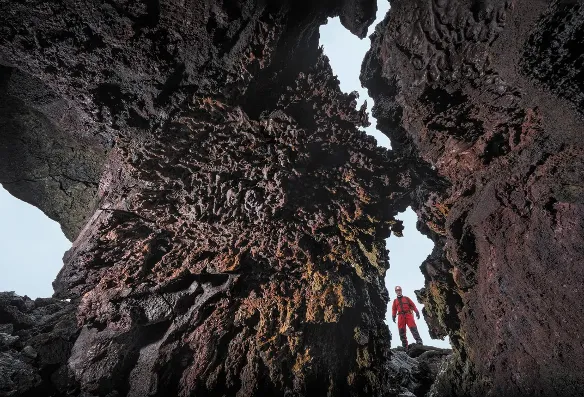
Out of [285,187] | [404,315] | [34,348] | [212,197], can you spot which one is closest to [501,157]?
[285,187]

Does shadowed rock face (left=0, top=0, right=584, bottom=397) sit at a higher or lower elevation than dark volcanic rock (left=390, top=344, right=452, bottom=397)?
higher

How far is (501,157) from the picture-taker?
2.44 metres

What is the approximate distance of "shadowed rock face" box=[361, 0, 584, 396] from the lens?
1866 millimetres

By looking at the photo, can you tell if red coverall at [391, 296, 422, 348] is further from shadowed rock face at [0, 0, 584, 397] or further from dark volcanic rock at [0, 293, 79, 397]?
dark volcanic rock at [0, 293, 79, 397]

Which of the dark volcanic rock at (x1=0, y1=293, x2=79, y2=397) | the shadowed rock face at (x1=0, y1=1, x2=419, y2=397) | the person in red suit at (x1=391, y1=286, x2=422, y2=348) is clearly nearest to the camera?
the shadowed rock face at (x1=0, y1=1, x2=419, y2=397)

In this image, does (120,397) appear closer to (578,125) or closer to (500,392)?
(500,392)

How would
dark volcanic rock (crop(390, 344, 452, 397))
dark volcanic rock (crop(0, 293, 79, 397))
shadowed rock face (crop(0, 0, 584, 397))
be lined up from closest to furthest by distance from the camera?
shadowed rock face (crop(0, 0, 584, 397)) → dark volcanic rock (crop(0, 293, 79, 397)) → dark volcanic rock (crop(390, 344, 452, 397))

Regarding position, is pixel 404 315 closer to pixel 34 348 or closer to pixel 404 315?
pixel 404 315

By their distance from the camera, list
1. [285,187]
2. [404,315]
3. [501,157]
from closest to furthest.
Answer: [501,157]
[285,187]
[404,315]

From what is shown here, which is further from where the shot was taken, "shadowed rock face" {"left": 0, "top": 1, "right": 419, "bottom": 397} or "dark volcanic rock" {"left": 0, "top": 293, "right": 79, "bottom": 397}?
"dark volcanic rock" {"left": 0, "top": 293, "right": 79, "bottom": 397}

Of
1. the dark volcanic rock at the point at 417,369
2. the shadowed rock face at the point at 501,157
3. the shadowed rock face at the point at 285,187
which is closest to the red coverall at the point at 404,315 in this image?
the dark volcanic rock at the point at 417,369

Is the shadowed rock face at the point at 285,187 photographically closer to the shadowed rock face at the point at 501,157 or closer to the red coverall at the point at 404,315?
the shadowed rock face at the point at 501,157

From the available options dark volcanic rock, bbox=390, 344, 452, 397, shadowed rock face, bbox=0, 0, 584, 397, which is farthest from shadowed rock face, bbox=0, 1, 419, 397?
dark volcanic rock, bbox=390, 344, 452, 397

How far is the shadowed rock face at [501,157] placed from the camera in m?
1.87
